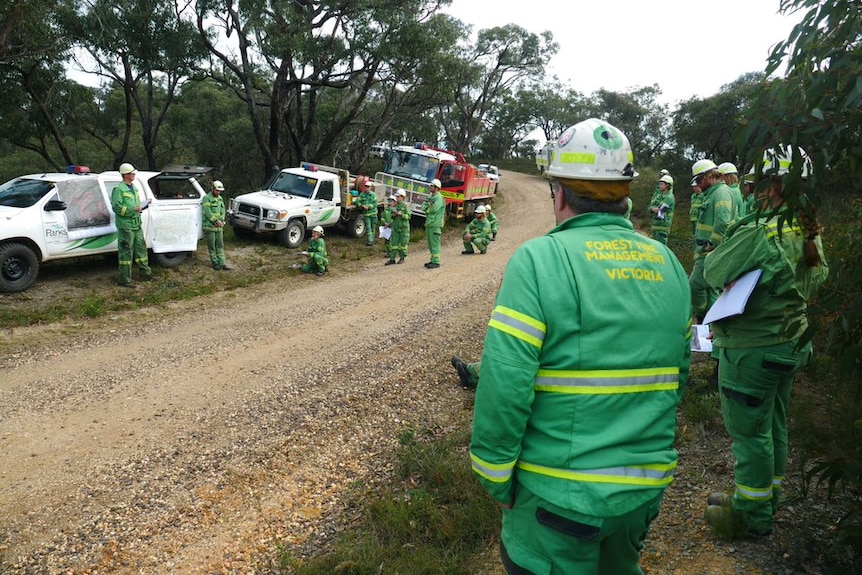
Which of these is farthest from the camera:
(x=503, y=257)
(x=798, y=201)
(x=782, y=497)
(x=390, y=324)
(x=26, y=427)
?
(x=503, y=257)

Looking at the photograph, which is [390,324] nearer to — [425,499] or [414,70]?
[425,499]

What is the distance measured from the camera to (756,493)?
11.5 ft

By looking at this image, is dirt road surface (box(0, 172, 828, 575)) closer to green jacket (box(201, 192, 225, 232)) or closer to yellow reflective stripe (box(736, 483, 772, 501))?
yellow reflective stripe (box(736, 483, 772, 501))

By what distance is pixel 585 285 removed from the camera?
6.40 feet

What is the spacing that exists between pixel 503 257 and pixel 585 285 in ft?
43.2

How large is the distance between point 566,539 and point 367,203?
1535 cm

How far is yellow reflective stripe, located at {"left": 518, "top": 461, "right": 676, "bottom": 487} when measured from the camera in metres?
1.92

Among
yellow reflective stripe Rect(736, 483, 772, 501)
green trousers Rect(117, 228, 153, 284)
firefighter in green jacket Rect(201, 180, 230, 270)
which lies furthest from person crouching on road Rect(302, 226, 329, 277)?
yellow reflective stripe Rect(736, 483, 772, 501)

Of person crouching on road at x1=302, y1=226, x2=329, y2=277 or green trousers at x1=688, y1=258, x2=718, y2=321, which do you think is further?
person crouching on road at x1=302, y1=226, x2=329, y2=277

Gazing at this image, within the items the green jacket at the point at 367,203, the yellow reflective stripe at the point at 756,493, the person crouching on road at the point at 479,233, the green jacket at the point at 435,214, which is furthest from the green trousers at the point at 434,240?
the yellow reflective stripe at the point at 756,493

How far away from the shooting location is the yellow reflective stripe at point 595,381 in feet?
6.38

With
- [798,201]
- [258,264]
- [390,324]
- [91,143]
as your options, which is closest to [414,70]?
[258,264]

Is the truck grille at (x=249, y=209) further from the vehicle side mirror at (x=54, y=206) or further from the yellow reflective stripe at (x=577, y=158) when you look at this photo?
the yellow reflective stripe at (x=577, y=158)

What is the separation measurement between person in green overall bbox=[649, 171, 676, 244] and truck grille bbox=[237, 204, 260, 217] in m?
8.92
